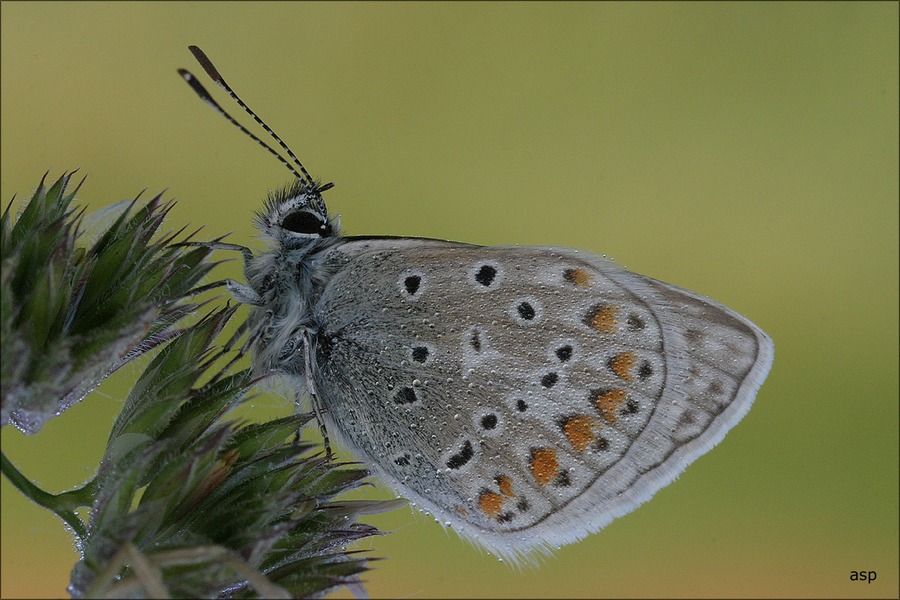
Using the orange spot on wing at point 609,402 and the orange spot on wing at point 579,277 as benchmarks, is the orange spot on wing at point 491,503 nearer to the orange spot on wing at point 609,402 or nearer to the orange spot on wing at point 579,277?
the orange spot on wing at point 609,402

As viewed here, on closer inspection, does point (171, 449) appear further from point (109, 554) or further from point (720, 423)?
point (720, 423)

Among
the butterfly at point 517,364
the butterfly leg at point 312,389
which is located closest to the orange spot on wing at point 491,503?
the butterfly at point 517,364

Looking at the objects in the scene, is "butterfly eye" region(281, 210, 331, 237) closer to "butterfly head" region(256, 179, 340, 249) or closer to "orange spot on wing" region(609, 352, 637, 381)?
"butterfly head" region(256, 179, 340, 249)

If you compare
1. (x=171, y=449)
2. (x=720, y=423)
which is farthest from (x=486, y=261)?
(x=171, y=449)

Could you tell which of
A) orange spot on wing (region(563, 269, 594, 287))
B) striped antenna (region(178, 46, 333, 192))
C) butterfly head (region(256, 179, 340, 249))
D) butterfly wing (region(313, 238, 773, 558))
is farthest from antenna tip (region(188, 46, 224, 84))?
orange spot on wing (region(563, 269, 594, 287))

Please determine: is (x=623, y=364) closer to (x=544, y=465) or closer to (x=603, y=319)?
(x=603, y=319)

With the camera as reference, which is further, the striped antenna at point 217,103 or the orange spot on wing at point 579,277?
the orange spot on wing at point 579,277

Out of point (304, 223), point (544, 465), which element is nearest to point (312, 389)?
point (304, 223)
